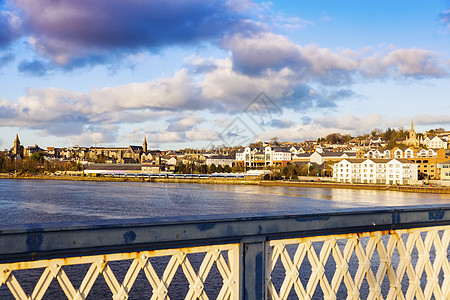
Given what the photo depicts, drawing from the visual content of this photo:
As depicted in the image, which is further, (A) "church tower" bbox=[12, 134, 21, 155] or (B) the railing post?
(A) "church tower" bbox=[12, 134, 21, 155]

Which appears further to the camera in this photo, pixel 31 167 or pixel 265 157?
pixel 31 167

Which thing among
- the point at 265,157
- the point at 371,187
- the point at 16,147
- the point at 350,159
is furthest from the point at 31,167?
the point at 371,187

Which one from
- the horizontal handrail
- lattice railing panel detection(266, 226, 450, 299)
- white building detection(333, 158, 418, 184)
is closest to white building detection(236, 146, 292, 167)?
white building detection(333, 158, 418, 184)

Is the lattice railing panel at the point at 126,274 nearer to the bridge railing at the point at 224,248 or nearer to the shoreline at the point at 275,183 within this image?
the bridge railing at the point at 224,248

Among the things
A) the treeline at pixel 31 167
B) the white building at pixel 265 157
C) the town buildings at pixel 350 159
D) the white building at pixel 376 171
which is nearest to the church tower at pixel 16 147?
the town buildings at pixel 350 159

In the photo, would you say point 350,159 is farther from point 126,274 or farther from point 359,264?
point 126,274

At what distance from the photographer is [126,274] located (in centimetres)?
218

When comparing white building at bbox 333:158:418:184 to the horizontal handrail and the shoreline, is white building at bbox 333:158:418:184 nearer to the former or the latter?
the shoreline

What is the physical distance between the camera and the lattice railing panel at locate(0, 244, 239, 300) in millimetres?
1935

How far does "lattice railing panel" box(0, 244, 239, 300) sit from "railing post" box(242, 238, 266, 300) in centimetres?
5

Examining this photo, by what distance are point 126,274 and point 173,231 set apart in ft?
1.03

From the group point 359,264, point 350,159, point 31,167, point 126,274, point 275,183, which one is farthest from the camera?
point 31,167

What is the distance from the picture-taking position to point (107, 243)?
80.4 inches

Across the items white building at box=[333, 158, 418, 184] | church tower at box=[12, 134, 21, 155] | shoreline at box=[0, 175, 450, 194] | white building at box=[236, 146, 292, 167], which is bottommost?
shoreline at box=[0, 175, 450, 194]
